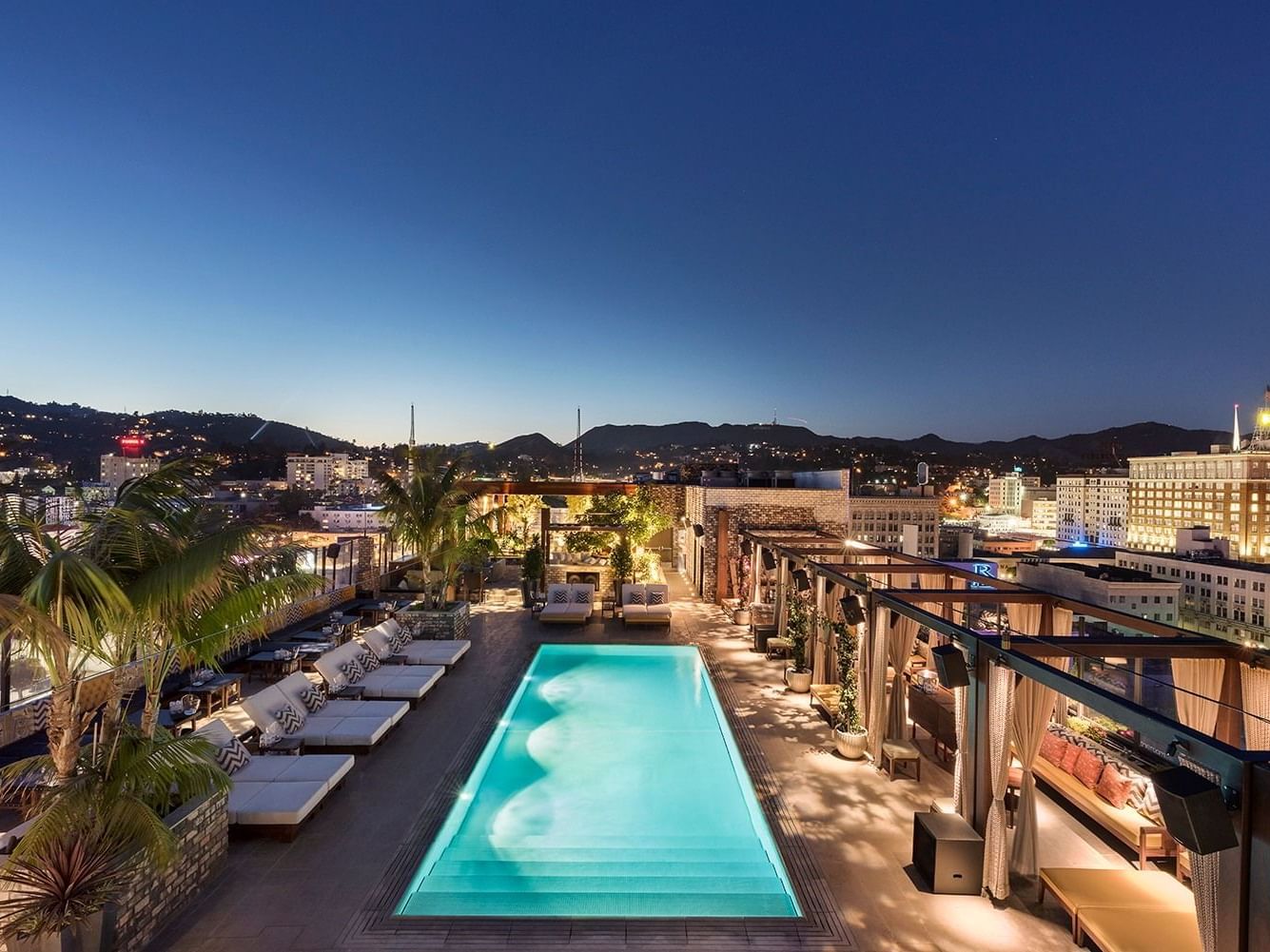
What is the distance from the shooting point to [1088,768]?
5570mm

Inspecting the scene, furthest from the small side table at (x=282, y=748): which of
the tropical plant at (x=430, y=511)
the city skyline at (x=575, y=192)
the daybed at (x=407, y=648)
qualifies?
the city skyline at (x=575, y=192)

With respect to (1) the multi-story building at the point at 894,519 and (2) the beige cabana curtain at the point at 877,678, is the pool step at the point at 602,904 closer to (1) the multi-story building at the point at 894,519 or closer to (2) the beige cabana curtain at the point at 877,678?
(2) the beige cabana curtain at the point at 877,678

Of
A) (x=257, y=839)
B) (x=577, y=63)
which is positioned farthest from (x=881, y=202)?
(x=257, y=839)

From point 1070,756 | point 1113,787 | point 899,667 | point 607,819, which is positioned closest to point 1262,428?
point 899,667

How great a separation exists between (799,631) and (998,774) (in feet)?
17.1

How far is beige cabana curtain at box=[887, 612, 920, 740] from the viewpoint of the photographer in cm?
706

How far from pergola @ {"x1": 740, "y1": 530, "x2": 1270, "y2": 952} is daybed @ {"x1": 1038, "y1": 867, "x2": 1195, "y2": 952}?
0.39 m

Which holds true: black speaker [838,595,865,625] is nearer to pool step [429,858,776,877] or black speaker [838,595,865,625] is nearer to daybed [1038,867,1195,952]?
pool step [429,858,776,877]

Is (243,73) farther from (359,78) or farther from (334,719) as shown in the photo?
(334,719)

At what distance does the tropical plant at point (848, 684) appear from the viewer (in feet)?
23.1

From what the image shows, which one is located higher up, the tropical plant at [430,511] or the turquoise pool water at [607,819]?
the tropical plant at [430,511]

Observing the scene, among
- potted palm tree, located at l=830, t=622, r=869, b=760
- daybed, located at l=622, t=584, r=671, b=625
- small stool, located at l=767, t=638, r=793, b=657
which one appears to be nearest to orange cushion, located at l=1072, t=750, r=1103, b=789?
potted palm tree, located at l=830, t=622, r=869, b=760

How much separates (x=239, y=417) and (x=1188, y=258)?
3073 inches

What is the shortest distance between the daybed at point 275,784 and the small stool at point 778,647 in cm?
672
